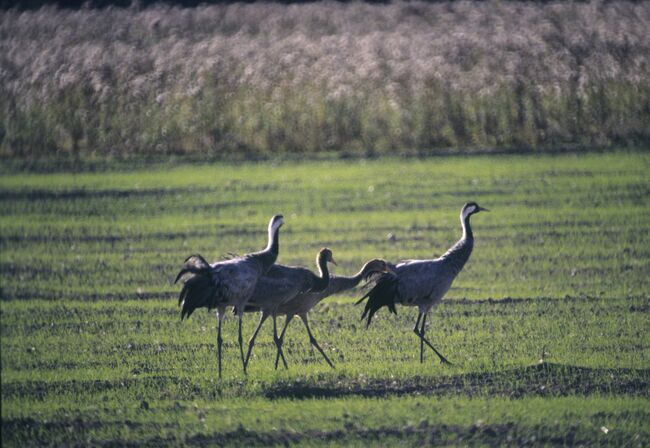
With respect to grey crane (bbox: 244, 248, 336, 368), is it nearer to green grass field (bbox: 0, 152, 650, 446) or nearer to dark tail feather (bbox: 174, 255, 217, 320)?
green grass field (bbox: 0, 152, 650, 446)

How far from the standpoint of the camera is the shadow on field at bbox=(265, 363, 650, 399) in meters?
9.74

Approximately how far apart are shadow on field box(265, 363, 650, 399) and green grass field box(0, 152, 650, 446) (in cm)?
3

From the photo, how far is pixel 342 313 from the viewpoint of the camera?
13.4 metres

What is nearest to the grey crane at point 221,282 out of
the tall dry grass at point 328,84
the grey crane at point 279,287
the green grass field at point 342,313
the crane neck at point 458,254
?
the grey crane at point 279,287

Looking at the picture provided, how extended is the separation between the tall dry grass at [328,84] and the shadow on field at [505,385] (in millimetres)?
13488

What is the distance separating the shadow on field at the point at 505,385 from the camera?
9.74 m

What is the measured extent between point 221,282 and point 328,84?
42.2 feet

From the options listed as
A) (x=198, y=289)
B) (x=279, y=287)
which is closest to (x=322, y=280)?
(x=279, y=287)

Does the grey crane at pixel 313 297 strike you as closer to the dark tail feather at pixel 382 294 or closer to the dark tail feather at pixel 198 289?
the dark tail feather at pixel 382 294

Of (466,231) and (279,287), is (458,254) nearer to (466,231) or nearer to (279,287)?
(466,231)

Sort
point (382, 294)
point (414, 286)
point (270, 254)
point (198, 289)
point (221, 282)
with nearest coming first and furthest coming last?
point (198, 289) → point (221, 282) → point (382, 294) → point (414, 286) → point (270, 254)

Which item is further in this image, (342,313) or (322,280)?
(342,313)

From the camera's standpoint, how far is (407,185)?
831 inches

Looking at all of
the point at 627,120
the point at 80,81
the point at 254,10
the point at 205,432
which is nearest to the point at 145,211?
the point at 80,81
